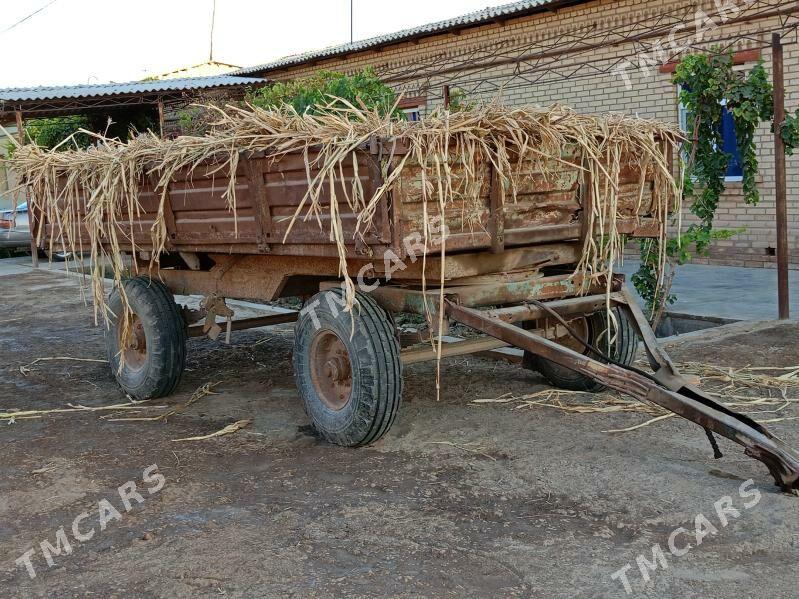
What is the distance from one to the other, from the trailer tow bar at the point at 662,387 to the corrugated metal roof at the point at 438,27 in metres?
10.1

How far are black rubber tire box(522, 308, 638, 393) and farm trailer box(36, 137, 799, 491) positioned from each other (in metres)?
0.01

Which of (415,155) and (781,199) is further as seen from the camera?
(781,199)

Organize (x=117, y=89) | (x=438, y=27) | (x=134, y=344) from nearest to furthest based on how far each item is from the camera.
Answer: (x=134, y=344)
(x=438, y=27)
(x=117, y=89)

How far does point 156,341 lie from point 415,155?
107 inches

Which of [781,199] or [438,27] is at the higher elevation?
[438,27]

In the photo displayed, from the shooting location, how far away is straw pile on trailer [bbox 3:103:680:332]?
4.32 m

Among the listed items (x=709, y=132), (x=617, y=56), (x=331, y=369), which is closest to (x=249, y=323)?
(x=331, y=369)

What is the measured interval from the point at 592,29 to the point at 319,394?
990cm

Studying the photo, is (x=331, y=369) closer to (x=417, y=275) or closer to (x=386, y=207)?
(x=417, y=275)

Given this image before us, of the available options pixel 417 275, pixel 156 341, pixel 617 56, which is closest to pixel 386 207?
pixel 417 275

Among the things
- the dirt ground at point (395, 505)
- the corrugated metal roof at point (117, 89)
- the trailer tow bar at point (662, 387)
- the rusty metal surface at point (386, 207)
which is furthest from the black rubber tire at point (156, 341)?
the corrugated metal roof at point (117, 89)

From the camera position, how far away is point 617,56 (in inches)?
484

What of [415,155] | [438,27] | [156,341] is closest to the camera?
[415,155]

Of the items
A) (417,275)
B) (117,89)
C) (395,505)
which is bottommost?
(395,505)
